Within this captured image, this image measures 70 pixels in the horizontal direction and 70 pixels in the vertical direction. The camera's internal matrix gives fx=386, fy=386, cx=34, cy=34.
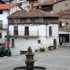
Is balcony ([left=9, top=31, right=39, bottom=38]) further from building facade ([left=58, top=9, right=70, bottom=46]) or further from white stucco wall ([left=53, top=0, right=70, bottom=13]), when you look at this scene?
white stucco wall ([left=53, top=0, right=70, bottom=13])

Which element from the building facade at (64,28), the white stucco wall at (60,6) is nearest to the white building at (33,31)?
the building facade at (64,28)

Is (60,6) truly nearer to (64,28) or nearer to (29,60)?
(64,28)

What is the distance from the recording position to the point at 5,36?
66625mm

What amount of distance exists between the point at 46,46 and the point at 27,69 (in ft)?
89.7

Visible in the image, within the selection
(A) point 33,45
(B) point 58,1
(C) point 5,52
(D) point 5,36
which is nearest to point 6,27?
(D) point 5,36

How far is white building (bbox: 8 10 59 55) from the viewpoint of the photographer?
6350cm

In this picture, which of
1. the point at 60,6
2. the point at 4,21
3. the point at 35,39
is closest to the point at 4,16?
the point at 4,21

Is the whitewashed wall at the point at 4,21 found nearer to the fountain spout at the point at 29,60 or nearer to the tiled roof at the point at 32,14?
the tiled roof at the point at 32,14

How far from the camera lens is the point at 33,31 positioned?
6378 centimetres

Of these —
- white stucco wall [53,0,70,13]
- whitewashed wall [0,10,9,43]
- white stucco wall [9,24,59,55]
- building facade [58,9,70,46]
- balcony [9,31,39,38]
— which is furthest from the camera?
white stucco wall [53,0,70,13]

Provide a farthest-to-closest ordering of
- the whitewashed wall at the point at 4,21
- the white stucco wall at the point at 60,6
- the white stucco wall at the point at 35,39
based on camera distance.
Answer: the white stucco wall at the point at 60,6 → the whitewashed wall at the point at 4,21 → the white stucco wall at the point at 35,39

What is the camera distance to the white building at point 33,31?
208 feet

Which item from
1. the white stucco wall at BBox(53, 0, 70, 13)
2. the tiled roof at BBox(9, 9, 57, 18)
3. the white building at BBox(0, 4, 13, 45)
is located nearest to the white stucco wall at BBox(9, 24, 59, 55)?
the tiled roof at BBox(9, 9, 57, 18)

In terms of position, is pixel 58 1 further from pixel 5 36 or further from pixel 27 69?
pixel 27 69
